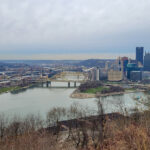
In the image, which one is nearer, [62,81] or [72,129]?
[72,129]

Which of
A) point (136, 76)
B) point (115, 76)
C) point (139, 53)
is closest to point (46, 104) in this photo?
point (115, 76)

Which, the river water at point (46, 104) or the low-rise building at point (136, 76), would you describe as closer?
the river water at point (46, 104)

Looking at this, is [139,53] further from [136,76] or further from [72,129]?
[72,129]

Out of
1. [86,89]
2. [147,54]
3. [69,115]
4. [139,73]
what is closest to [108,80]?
[139,73]

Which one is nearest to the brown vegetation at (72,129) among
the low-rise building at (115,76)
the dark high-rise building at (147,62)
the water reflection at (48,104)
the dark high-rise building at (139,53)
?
the water reflection at (48,104)

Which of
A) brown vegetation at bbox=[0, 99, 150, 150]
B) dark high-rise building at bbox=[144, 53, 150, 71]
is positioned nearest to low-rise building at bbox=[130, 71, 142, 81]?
dark high-rise building at bbox=[144, 53, 150, 71]

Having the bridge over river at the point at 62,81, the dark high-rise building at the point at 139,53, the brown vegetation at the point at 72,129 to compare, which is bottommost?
the bridge over river at the point at 62,81

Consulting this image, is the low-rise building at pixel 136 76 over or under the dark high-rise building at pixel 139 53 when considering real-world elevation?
under

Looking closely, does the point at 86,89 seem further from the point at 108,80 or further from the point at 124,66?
the point at 124,66

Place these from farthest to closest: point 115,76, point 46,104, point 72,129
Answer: point 115,76 → point 46,104 → point 72,129

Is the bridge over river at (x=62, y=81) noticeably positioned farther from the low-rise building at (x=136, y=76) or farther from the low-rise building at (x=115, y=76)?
the low-rise building at (x=136, y=76)

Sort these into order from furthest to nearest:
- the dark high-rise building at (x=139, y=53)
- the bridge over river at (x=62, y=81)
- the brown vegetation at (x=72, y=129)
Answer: the dark high-rise building at (x=139, y=53)
the bridge over river at (x=62, y=81)
the brown vegetation at (x=72, y=129)
